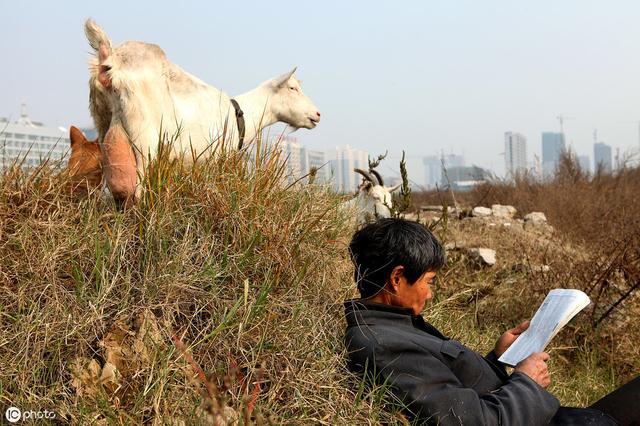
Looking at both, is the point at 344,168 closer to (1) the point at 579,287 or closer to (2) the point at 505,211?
(2) the point at 505,211

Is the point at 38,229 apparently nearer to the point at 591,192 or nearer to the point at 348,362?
the point at 348,362

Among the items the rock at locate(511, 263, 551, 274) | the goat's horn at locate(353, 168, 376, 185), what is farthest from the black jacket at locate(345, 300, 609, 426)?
the goat's horn at locate(353, 168, 376, 185)

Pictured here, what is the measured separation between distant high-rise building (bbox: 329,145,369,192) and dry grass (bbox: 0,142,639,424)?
5.45ft

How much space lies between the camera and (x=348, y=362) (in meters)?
2.84

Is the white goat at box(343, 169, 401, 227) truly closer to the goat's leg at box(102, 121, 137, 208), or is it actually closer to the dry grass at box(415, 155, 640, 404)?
the dry grass at box(415, 155, 640, 404)

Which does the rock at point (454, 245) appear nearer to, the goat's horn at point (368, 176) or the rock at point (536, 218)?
the goat's horn at point (368, 176)

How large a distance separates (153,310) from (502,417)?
4.68 feet

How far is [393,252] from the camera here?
273 cm

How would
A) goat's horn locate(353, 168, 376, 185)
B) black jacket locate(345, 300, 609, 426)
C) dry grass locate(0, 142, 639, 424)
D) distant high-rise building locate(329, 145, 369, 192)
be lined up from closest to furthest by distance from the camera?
1. black jacket locate(345, 300, 609, 426)
2. dry grass locate(0, 142, 639, 424)
3. distant high-rise building locate(329, 145, 369, 192)
4. goat's horn locate(353, 168, 376, 185)

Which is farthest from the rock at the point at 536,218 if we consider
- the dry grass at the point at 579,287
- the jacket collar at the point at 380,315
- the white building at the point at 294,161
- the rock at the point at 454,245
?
the jacket collar at the point at 380,315

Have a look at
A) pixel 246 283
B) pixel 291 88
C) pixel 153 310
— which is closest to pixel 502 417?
pixel 246 283

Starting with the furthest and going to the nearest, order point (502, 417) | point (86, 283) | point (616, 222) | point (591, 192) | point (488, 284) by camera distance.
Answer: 1. point (591, 192)
2. point (616, 222)
3. point (488, 284)
4. point (86, 283)
5. point (502, 417)

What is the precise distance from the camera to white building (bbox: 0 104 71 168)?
3653mm

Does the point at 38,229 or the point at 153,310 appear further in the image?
the point at 38,229
